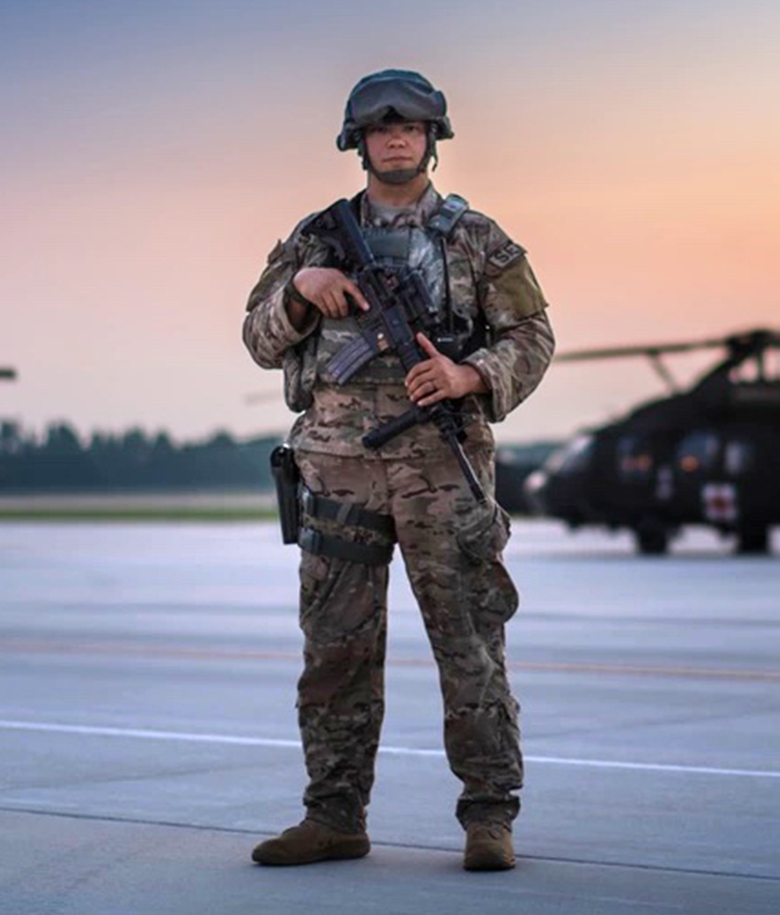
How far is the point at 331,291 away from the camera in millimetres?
7617

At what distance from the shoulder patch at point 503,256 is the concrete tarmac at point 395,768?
1.72 metres

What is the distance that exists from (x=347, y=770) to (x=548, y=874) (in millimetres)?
692

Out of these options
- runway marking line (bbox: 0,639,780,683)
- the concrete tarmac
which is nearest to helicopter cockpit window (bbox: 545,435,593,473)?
the concrete tarmac

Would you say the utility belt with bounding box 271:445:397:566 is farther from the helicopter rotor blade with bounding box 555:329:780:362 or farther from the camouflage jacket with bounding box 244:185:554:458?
the helicopter rotor blade with bounding box 555:329:780:362

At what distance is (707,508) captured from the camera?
38438 mm

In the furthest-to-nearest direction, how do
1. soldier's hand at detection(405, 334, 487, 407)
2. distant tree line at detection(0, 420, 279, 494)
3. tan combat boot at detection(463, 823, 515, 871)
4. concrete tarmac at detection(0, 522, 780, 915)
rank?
distant tree line at detection(0, 420, 279, 494) → tan combat boot at detection(463, 823, 515, 871) → soldier's hand at detection(405, 334, 487, 407) → concrete tarmac at detection(0, 522, 780, 915)

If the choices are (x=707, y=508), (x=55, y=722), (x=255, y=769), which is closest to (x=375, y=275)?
(x=255, y=769)

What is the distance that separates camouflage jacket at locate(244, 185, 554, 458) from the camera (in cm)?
770

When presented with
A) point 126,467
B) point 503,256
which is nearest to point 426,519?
point 503,256

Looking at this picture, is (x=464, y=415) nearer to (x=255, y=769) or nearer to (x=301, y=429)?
(x=301, y=429)

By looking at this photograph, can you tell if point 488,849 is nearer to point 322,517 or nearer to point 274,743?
point 322,517

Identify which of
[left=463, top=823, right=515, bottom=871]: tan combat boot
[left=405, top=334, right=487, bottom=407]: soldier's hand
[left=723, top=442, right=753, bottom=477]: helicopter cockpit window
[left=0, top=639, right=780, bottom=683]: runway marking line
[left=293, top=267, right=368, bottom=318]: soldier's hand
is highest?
[left=723, top=442, right=753, bottom=477]: helicopter cockpit window

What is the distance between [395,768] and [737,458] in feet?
93.6

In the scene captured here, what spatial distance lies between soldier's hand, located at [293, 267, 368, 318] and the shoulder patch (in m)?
0.41
